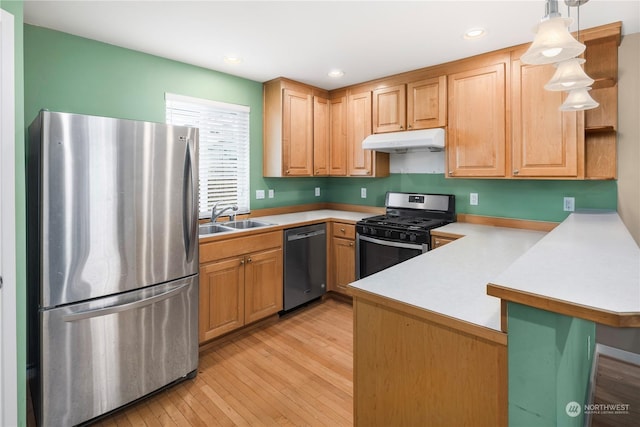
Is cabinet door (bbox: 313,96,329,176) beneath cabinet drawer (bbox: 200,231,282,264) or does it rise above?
above

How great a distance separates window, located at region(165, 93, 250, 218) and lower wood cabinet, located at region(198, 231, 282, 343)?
2.19ft

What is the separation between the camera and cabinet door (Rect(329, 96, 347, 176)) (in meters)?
3.96

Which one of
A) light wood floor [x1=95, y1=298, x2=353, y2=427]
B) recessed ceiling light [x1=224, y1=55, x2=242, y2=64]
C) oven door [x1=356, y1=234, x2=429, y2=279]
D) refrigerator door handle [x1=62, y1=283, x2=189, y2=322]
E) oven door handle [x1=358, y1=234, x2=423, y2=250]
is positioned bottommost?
light wood floor [x1=95, y1=298, x2=353, y2=427]

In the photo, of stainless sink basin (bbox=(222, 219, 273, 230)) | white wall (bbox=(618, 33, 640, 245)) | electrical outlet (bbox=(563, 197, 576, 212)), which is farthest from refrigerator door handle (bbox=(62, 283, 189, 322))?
white wall (bbox=(618, 33, 640, 245))

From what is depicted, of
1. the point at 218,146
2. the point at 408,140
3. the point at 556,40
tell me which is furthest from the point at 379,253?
the point at 556,40

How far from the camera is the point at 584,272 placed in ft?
3.41

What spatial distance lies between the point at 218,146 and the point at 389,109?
1.77 meters

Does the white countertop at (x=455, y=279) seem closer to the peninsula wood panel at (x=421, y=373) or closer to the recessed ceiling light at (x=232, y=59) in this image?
the peninsula wood panel at (x=421, y=373)

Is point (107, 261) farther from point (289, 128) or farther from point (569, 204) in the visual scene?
point (569, 204)

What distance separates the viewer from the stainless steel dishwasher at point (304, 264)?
3.29 meters

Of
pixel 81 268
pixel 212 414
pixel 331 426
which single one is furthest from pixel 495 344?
pixel 81 268

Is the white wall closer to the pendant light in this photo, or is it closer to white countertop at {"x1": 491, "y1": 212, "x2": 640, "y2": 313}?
white countertop at {"x1": 491, "y1": 212, "x2": 640, "y2": 313}

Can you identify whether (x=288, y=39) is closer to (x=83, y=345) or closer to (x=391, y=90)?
(x=391, y=90)

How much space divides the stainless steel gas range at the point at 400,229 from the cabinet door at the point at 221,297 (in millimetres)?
1212
